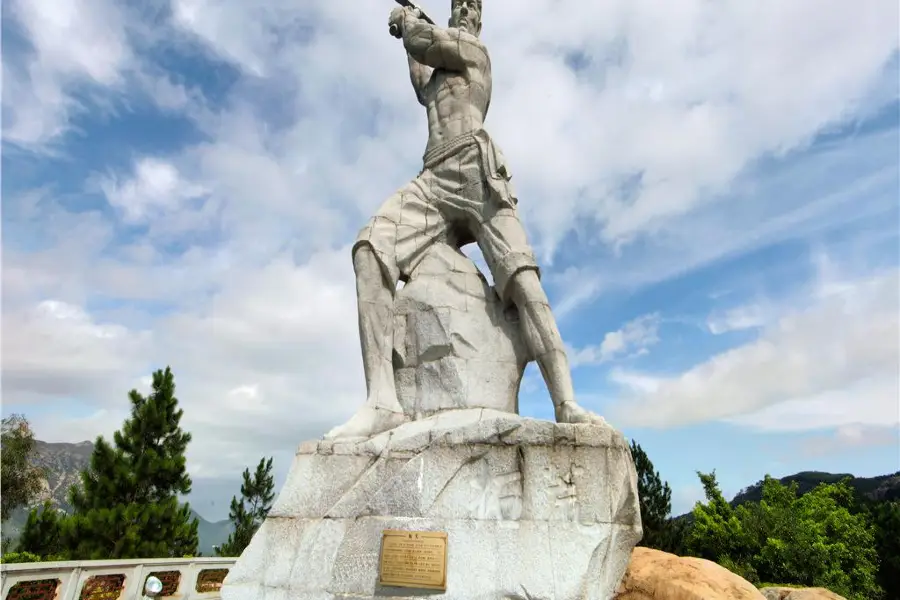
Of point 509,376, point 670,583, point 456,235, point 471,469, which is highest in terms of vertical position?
point 456,235

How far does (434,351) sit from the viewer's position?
18.4ft

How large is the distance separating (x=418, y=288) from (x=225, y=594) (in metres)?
3.06

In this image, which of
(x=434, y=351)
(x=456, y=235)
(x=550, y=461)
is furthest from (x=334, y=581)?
(x=456, y=235)

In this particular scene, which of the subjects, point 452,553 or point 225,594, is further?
point 225,594

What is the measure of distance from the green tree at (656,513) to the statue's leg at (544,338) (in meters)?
12.7

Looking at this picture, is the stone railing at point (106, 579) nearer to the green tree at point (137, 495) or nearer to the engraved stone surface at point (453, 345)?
the green tree at point (137, 495)

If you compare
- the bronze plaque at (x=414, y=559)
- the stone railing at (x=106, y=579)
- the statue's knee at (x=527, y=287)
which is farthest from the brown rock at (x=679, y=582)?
the stone railing at (x=106, y=579)

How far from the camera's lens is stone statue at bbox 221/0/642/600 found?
4035 mm

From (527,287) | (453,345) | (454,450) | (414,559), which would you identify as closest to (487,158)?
(527,287)

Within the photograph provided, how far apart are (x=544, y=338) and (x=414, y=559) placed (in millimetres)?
2242

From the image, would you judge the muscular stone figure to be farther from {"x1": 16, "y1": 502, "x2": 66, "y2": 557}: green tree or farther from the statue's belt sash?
{"x1": 16, "y1": 502, "x2": 66, "y2": 557}: green tree

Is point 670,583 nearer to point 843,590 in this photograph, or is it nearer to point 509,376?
point 509,376

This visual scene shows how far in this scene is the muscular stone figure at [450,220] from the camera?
5367mm

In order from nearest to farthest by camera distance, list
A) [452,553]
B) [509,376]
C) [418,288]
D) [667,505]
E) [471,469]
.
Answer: [452,553] < [471,469] < [509,376] < [418,288] < [667,505]
